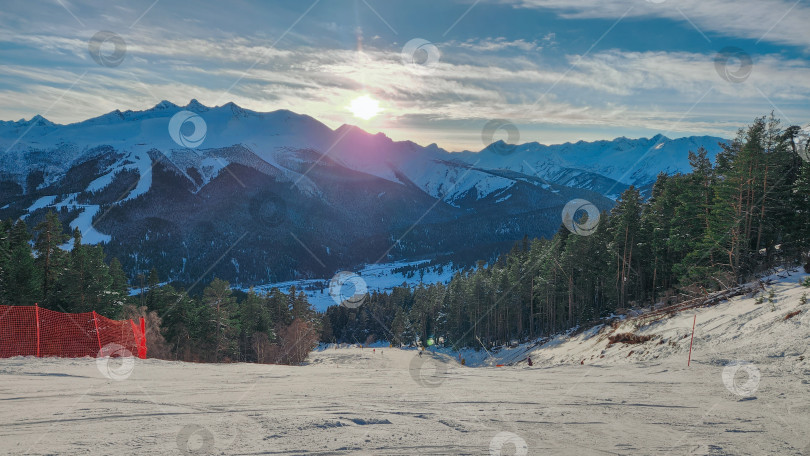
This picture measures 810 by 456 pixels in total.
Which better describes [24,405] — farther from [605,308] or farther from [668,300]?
[605,308]

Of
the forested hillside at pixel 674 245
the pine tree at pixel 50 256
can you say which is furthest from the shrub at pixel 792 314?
the pine tree at pixel 50 256

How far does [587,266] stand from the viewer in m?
49.6

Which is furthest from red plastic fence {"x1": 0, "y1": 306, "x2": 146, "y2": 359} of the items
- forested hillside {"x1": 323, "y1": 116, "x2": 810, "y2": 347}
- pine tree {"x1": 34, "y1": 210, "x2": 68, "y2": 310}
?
forested hillside {"x1": 323, "y1": 116, "x2": 810, "y2": 347}

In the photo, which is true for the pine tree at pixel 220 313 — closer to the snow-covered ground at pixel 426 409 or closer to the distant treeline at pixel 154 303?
the distant treeline at pixel 154 303

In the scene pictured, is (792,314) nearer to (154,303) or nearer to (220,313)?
(220,313)

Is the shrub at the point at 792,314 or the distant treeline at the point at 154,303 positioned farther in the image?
the distant treeline at the point at 154,303

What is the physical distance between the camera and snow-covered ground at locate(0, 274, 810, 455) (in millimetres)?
7031

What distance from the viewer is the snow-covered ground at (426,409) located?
23.1ft

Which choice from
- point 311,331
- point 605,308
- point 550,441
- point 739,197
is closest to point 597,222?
point 605,308

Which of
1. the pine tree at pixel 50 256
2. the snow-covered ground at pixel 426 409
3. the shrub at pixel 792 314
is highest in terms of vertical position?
the pine tree at pixel 50 256

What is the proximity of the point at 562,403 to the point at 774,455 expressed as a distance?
4.44 metres

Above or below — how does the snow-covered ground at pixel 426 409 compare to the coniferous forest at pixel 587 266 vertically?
below

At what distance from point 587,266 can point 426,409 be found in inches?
1743

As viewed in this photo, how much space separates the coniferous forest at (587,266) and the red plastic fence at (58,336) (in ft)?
64.4
